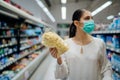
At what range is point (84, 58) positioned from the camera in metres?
2.03

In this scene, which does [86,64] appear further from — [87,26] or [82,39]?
[87,26]

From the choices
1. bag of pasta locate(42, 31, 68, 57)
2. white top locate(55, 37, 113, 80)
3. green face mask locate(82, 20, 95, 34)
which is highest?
green face mask locate(82, 20, 95, 34)

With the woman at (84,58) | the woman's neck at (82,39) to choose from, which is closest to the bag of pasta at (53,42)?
the woman at (84,58)

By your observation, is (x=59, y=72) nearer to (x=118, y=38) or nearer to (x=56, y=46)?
(x=56, y=46)

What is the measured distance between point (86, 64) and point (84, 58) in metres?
0.07

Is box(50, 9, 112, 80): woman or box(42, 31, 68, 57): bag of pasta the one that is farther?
box(50, 9, 112, 80): woman

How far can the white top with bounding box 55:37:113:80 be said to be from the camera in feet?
6.62

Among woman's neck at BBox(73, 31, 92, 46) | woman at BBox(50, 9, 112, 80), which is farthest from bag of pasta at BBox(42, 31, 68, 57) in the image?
woman's neck at BBox(73, 31, 92, 46)

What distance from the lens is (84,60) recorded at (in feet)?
6.64

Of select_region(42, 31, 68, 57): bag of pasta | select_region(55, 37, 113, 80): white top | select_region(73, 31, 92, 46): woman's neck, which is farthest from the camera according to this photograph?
select_region(73, 31, 92, 46): woman's neck

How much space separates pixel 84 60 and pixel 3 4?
2.25m

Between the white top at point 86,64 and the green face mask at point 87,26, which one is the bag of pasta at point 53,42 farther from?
the green face mask at point 87,26

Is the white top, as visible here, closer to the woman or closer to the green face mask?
the woman

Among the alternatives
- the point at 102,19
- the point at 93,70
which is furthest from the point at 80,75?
the point at 102,19
